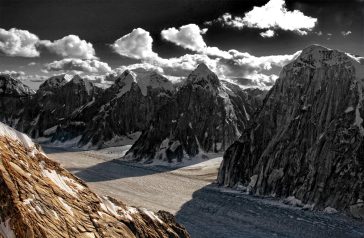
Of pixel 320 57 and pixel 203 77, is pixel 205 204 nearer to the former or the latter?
pixel 320 57

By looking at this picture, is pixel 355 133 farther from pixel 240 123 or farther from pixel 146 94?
pixel 146 94

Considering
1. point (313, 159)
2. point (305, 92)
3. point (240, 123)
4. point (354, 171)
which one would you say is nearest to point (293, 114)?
point (305, 92)

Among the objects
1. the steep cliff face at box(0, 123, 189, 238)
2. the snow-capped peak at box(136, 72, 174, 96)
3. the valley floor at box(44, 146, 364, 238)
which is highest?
the snow-capped peak at box(136, 72, 174, 96)

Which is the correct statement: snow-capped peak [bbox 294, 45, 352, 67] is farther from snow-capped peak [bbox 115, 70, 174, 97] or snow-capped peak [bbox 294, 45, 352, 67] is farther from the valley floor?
snow-capped peak [bbox 115, 70, 174, 97]

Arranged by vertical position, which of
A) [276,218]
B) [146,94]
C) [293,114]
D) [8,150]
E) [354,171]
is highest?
[146,94]

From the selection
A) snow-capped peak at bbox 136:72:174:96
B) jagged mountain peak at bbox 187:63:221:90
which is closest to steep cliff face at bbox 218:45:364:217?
jagged mountain peak at bbox 187:63:221:90

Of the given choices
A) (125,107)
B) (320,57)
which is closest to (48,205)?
(320,57)

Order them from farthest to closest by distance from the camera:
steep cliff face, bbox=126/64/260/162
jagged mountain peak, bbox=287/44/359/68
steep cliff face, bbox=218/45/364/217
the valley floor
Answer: steep cliff face, bbox=126/64/260/162 → jagged mountain peak, bbox=287/44/359/68 → steep cliff face, bbox=218/45/364/217 → the valley floor
